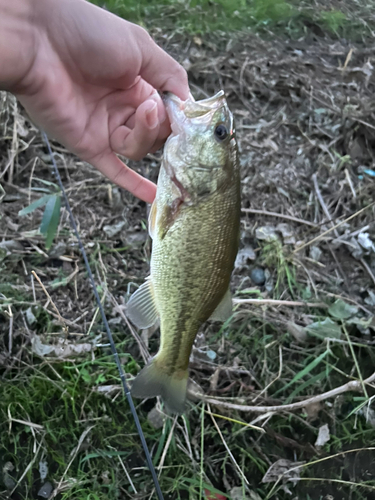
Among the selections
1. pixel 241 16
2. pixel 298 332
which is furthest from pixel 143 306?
pixel 241 16

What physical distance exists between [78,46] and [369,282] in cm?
247

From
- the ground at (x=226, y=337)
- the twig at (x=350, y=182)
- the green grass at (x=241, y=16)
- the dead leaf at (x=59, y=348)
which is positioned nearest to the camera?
the ground at (x=226, y=337)

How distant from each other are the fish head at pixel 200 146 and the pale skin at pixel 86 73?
0.13 m

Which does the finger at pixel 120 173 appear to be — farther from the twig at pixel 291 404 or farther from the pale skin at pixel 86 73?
the twig at pixel 291 404

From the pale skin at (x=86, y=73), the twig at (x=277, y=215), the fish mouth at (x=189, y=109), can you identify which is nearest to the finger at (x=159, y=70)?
the pale skin at (x=86, y=73)

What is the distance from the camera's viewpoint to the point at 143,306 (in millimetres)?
1864

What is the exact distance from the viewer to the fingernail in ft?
5.34

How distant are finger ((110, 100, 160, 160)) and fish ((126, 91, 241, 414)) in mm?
94

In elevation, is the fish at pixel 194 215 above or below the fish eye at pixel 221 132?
below

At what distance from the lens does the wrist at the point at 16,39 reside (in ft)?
5.32

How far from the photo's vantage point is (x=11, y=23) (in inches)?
64.4

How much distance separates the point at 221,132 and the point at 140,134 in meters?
0.37

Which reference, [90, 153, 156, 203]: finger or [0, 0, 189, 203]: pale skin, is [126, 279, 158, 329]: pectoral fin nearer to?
[90, 153, 156, 203]: finger

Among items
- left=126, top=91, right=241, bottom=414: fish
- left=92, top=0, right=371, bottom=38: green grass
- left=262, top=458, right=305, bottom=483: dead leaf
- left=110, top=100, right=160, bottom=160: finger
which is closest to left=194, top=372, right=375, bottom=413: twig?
left=262, top=458, right=305, bottom=483: dead leaf
